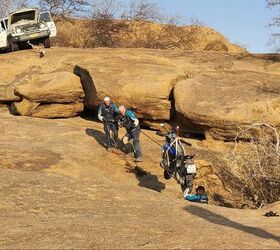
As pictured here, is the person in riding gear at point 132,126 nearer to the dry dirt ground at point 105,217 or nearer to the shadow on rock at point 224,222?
the dry dirt ground at point 105,217

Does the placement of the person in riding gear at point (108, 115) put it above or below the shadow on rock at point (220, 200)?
above

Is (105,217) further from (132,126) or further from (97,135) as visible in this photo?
(97,135)

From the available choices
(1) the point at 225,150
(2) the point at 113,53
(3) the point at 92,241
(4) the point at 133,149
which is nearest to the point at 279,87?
(1) the point at 225,150

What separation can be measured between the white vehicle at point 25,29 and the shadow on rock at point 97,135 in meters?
6.75

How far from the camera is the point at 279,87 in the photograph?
14023 millimetres

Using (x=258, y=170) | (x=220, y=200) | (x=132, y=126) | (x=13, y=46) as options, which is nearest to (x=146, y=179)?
(x=132, y=126)

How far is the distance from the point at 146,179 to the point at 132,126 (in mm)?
1313

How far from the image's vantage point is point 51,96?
1586 centimetres

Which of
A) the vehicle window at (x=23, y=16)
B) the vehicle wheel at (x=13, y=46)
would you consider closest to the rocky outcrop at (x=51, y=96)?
the vehicle wheel at (x=13, y=46)

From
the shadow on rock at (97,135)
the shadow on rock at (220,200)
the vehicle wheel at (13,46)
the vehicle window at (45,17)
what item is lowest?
the shadow on rock at (220,200)

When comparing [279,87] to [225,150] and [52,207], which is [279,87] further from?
[52,207]

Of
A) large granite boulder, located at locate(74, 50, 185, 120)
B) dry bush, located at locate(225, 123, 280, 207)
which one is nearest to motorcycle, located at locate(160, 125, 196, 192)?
dry bush, located at locate(225, 123, 280, 207)

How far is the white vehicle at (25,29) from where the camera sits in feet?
65.4

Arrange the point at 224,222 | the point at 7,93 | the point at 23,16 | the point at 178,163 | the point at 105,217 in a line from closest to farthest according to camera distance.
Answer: the point at 105,217 < the point at 224,222 < the point at 178,163 < the point at 7,93 < the point at 23,16
